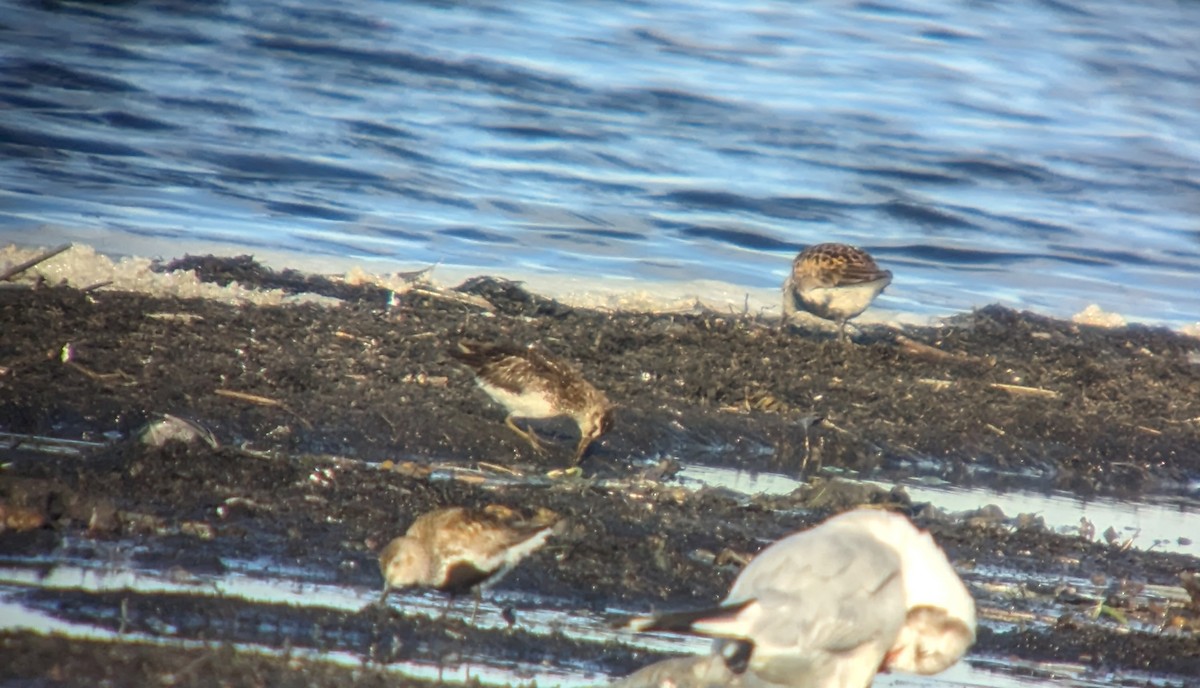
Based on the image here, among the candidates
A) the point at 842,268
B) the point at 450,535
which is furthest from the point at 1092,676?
the point at 842,268

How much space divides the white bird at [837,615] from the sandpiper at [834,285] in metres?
7.17

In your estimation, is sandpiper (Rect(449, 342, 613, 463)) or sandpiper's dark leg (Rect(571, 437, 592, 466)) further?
sandpiper (Rect(449, 342, 613, 463))

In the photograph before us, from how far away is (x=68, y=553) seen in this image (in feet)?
16.6

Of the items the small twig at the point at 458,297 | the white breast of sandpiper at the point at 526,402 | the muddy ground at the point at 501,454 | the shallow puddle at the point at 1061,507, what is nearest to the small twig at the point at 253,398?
the muddy ground at the point at 501,454

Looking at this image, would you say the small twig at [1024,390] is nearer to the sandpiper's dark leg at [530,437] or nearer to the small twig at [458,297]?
the small twig at [458,297]

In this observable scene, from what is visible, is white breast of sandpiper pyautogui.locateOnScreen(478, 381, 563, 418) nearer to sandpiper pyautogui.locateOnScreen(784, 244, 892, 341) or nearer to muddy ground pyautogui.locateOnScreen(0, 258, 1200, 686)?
muddy ground pyautogui.locateOnScreen(0, 258, 1200, 686)

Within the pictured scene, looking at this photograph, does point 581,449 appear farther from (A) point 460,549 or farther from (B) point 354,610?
(B) point 354,610

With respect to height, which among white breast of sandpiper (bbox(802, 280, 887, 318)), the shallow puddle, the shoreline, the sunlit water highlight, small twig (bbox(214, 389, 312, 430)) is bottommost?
the sunlit water highlight

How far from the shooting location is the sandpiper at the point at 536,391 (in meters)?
7.87

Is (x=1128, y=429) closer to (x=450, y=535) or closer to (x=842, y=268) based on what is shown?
(x=842, y=268)

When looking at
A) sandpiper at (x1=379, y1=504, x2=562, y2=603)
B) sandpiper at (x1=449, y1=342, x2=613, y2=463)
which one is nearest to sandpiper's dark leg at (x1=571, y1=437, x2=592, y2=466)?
sandpiper at (x1=449, y1=342, x2=613, y2=463)

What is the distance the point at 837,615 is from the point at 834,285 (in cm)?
757

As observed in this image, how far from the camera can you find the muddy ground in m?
4.86

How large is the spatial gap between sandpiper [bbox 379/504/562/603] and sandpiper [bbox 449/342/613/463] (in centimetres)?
218
